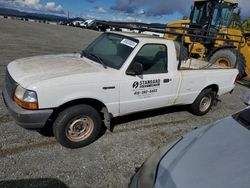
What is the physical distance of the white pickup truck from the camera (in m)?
3.12

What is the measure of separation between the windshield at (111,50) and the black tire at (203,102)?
2.23 metres

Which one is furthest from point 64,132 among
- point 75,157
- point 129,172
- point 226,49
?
point 226,49

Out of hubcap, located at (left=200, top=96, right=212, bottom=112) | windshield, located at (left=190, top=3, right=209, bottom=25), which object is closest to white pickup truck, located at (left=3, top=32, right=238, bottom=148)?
hubcap, located at (left=200, top=96, right=212, bottom=112)

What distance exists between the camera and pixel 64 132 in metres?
3.41

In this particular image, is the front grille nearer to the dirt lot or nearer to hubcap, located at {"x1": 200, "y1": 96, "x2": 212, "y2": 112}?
the dirt lot

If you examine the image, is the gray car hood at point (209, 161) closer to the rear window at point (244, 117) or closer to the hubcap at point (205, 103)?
the rear window at point (244, 117)

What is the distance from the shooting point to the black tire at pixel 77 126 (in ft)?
11.0

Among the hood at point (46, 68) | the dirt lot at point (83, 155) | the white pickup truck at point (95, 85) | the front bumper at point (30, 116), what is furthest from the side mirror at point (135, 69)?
the front bumper at point (30, 116)

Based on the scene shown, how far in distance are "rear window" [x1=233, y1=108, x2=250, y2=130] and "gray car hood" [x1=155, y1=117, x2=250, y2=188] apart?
0.26 ft

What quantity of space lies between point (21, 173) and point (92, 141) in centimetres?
121

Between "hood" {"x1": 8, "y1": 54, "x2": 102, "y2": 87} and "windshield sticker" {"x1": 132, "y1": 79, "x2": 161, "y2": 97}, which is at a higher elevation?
"hood" {"x1": 8, "y1": 54, "x2": 102, "y2": 87}

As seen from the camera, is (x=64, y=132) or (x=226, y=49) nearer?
(x=64, y=132)

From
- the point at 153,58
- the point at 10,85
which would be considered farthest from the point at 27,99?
the point at 153,58

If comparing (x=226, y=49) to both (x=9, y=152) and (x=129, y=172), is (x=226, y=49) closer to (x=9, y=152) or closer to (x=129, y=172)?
(x=129, y=172)
